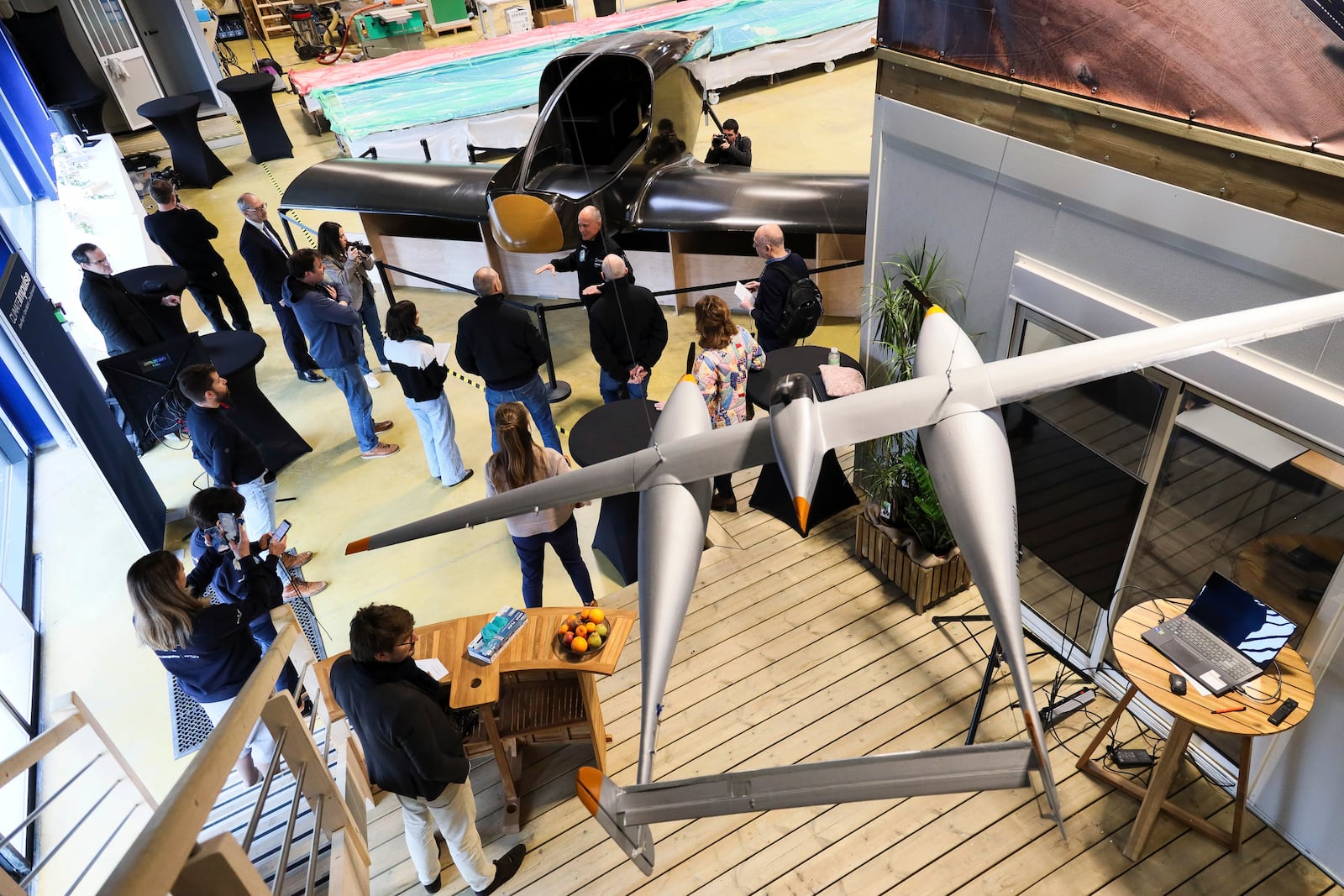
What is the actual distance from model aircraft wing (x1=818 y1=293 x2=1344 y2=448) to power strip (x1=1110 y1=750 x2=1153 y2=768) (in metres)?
3.03

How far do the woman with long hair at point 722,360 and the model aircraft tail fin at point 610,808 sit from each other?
2.39 m

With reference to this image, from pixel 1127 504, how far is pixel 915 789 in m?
2.98

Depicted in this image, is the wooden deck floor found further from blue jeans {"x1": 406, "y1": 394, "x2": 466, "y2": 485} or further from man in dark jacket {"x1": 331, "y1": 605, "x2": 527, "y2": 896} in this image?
blue jeans {"x1": 406, "y1": 394, "x2": 466, "y2": 485}

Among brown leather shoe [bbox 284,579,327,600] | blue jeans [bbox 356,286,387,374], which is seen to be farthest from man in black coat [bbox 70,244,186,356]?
brown leather shoe [bbox 284,579,327,600]

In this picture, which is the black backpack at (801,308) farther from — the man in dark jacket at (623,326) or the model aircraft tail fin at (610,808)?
the man in dark jacket at (623,326)

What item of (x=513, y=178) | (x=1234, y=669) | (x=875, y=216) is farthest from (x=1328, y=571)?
(x=513, y=178)

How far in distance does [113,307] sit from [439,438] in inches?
119

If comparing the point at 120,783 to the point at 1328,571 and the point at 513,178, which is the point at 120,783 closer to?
the point at 1328,571

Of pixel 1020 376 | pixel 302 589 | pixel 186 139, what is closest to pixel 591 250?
pixel 302 589

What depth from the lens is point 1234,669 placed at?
3311 mm

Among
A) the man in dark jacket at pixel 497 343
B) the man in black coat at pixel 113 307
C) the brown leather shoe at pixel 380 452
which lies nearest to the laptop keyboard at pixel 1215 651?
the man in dark jacket at pixel 497 343

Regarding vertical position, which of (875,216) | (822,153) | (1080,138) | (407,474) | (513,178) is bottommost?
(407,474)

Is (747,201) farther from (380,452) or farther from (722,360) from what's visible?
(722,360)

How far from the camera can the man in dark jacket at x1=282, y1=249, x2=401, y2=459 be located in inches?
248
